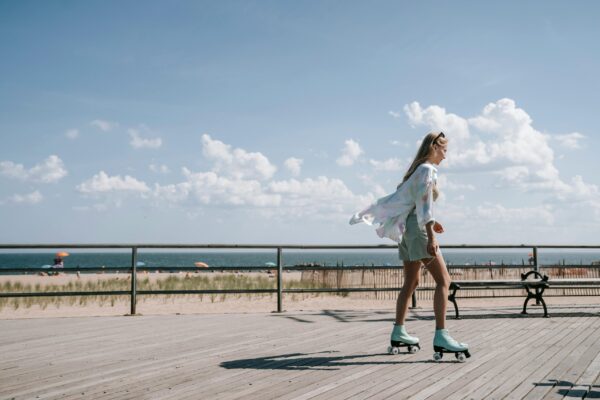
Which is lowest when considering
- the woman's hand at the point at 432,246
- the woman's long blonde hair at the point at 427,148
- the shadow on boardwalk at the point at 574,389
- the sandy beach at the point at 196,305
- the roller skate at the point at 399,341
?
the sandy beach at the point at 196,305

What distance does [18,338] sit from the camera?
5941 mm

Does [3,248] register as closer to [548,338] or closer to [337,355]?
[337,355]

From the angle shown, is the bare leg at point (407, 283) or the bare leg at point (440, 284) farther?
the bare leg at point (407, 283)

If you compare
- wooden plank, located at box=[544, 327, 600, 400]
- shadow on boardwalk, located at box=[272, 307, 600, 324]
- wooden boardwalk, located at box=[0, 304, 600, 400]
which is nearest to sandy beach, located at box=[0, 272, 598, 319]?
shadow on boardwalk, located at box=[272, 307, 600, 324]

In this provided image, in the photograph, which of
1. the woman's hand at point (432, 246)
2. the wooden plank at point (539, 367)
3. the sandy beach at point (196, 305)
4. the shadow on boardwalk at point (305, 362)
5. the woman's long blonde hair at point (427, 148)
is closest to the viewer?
the wooden plank at point (539, 367)

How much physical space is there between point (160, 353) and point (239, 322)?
2.44 meters

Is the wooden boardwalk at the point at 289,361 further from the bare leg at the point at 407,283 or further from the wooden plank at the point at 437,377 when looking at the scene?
the bare leg at the point at 407,283

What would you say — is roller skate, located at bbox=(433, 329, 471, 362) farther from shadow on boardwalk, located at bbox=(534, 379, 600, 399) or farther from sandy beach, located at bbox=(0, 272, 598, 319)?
sandy beach, located at bbox=(0, 272, 598, 319)

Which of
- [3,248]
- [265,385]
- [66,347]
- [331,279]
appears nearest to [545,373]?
[265,385]

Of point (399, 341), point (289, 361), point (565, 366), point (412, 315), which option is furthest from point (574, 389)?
point (412, 315)

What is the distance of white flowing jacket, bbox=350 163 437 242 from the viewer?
14.5 feet

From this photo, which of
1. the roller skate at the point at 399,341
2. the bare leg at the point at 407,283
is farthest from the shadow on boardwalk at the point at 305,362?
the bare leg at the point at 407,283

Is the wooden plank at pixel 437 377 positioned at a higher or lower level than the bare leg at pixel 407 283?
lower

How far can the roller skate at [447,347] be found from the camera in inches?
170
